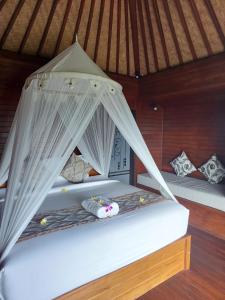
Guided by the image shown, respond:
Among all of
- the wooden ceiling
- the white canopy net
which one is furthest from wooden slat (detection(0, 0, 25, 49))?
the white canopy net

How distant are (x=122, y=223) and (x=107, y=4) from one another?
2870 mm

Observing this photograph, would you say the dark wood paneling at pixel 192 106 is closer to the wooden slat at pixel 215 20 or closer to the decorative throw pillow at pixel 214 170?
the decorative throw pillow at pixel 214 170

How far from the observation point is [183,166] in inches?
188

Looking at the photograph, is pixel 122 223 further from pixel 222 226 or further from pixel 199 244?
pixel 222 226

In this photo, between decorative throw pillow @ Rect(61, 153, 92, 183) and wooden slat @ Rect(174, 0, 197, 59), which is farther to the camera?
decorative throw pillow @ Rect(61, 153, 92, 183)

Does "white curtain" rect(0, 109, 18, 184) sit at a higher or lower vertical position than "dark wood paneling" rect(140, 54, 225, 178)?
lower

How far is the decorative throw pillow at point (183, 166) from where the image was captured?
4719mm

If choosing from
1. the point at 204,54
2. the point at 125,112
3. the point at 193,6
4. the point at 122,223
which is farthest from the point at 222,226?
the point at 193,6

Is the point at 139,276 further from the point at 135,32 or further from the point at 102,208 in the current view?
the point at 135,32

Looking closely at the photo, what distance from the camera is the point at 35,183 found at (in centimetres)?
195

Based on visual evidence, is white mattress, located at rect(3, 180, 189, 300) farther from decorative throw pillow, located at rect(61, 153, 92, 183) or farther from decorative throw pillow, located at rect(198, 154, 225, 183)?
decorative throw pillow, located at rect(198, 154, 225, 183)

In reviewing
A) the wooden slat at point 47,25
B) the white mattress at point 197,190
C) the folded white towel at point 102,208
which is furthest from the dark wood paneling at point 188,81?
the folded white towel at point 102,208

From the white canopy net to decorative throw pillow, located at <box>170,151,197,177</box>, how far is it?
2069 millimetres

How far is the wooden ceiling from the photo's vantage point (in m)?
2.93
